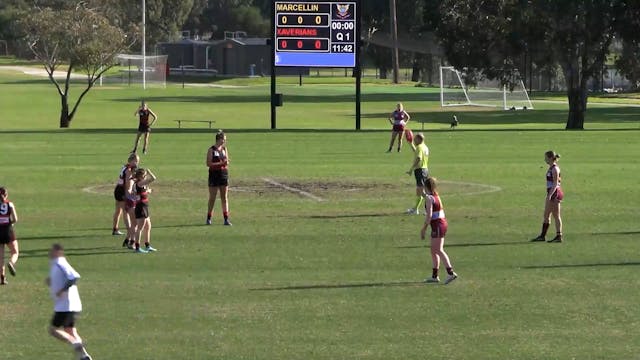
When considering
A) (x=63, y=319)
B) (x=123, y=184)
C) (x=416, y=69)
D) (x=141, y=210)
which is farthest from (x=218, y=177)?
(x=416, y=69)

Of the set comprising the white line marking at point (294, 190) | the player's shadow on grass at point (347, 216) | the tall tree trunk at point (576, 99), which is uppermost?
the tall tree trunk at point (576, 99)

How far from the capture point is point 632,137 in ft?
174

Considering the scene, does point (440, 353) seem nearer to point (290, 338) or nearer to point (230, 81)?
point (290, 338)

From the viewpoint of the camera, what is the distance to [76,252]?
23.7m

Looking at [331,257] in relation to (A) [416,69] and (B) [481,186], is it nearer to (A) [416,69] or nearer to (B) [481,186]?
(B) [481,186]

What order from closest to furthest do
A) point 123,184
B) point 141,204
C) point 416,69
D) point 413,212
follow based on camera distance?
point 141,204
point 123,184
point 413,212
point 416,69

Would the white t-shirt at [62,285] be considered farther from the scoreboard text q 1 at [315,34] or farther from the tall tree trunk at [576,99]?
the tall tree trunk at [576,99]

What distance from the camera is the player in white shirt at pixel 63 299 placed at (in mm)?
13914

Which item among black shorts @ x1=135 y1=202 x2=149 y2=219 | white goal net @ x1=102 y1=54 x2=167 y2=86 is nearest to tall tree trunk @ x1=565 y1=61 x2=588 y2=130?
black shorts @ x1=135 y1=202 x2=149 y2=219

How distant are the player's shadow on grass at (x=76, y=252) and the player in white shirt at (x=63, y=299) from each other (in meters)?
9.28

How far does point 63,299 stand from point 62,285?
25 cm

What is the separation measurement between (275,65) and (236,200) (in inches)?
996

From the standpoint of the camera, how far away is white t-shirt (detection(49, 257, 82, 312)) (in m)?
13.9

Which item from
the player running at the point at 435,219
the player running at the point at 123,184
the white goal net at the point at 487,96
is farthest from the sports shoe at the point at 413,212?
the white goal net at the point at 487,96
